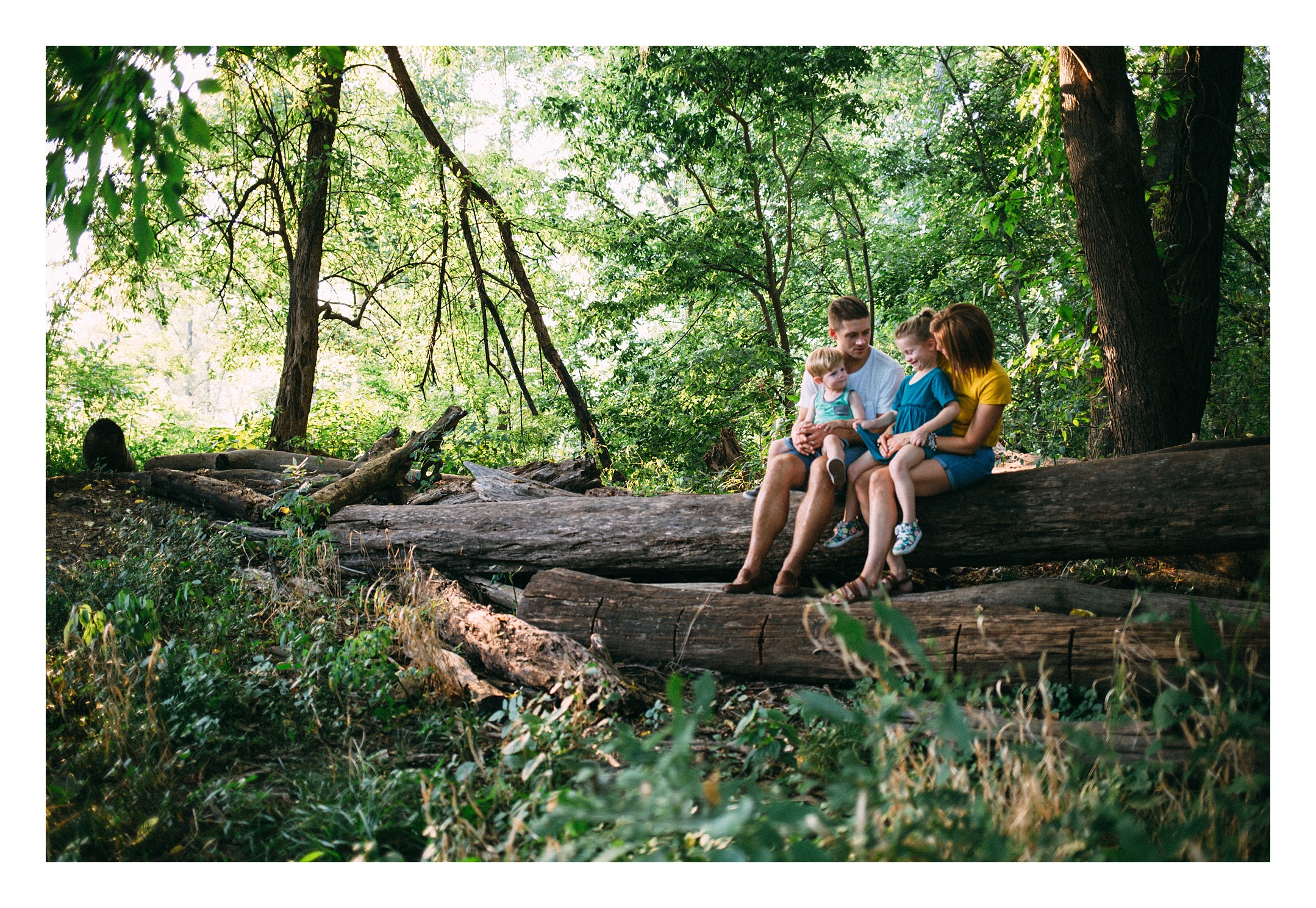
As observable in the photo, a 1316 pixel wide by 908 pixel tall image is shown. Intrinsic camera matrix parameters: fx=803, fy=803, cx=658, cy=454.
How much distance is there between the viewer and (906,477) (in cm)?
365

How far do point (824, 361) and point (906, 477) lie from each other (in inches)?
Result: 27.3

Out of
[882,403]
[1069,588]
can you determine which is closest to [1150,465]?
[1069,588]

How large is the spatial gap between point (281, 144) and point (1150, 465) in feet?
23.4

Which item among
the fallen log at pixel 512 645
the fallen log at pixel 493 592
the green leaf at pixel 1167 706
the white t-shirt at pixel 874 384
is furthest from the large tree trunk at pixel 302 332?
the green leaf at pixel 1167 706

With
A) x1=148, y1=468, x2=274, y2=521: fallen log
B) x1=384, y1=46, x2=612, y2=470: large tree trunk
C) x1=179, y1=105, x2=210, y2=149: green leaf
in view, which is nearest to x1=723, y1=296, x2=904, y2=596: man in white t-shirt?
x1=179, y1=105, x2=210, y2=149: green leaf

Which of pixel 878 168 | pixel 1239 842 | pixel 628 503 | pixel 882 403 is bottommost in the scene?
pixel 1239 842

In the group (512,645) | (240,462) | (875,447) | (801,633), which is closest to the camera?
(801,633)

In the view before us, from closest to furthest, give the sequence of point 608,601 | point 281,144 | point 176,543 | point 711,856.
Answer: point 711,856
point 608,601
point 176,543
point 281,144

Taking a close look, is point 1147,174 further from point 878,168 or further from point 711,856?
point 711,856

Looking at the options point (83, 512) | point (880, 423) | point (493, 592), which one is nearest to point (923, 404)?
point (880, 423)

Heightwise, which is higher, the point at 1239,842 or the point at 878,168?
the point at 878,168

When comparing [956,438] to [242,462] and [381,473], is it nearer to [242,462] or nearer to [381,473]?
[381,473]
